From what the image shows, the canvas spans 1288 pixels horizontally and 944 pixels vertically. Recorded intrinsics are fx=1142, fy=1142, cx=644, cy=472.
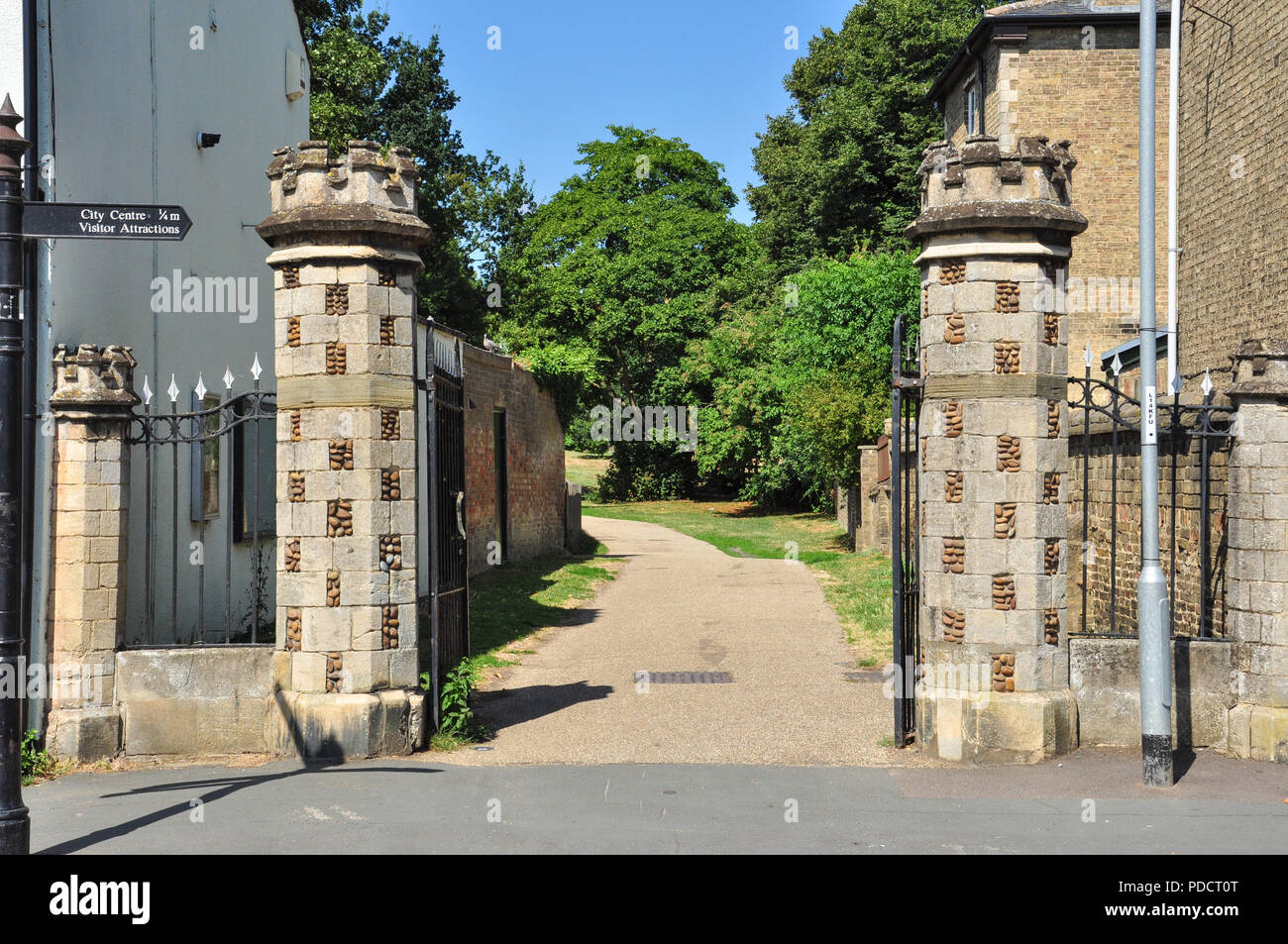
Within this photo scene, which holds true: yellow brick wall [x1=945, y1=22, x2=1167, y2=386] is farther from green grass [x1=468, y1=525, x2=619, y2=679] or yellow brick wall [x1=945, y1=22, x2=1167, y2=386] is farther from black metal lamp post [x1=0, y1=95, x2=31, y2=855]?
black metal lamp post [x1=0, y1=95, x2=31, y2=855]

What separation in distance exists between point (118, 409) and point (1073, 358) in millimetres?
20479

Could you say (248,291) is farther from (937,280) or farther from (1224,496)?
(1224,496)

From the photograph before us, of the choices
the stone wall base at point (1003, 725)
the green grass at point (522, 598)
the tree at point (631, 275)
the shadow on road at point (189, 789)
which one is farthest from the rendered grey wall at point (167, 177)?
the tree at point (631, 275)

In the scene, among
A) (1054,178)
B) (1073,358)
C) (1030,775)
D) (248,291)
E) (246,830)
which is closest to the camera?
(246,830)

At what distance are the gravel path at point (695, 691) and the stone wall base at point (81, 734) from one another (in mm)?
2538

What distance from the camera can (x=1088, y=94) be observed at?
24641mm

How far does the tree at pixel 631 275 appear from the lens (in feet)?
141

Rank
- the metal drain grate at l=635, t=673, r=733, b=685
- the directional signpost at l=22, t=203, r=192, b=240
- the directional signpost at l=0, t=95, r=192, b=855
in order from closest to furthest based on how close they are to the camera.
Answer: the directional signpost at l=0, t=95, r=192, b=855 < the directional signpost at l=22, t=203, r=192, b=240 < the metal drain grate at l=635, t=673, r=733, b=685

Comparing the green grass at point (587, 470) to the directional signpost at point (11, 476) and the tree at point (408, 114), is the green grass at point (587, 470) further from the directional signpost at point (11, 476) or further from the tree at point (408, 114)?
the directional signpost at point (11, 476)

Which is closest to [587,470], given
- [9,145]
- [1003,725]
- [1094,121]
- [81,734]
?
[1094,121]

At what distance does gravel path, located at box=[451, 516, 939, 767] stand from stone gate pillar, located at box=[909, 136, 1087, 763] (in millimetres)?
777

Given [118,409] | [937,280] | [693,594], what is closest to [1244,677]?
[937,280]

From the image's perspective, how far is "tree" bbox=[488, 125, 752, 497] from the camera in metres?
43.0

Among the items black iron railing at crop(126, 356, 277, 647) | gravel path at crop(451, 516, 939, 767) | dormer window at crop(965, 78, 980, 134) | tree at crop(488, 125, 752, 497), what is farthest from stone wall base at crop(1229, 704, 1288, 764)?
tree at crop(488, 125, 752, 497)
